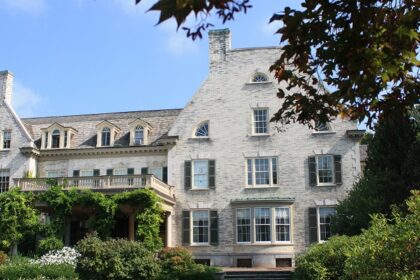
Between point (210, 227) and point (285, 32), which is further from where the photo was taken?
point (210, 227)

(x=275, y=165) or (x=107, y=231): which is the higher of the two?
(x=275, y=165)

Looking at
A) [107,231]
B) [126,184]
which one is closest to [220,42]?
[126,184]

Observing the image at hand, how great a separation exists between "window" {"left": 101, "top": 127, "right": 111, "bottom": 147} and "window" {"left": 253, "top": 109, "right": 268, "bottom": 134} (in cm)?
1014

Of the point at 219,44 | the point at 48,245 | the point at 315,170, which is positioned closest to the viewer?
the point at 48,245

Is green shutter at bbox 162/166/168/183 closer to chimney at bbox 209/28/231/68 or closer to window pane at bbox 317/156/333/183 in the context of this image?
chimney at bbox 209/28/231/68

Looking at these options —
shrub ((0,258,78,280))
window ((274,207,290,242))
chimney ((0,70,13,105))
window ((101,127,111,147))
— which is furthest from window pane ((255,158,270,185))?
chimney ((0,70,13,105))

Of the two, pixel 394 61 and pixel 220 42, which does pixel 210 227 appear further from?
pixel 394 61

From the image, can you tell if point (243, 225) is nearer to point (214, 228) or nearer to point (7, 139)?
point (214, 228)

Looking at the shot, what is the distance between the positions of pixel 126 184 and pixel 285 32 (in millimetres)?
26078

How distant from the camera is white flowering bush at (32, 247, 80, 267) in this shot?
23.9 metres

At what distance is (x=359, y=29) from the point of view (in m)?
4.91

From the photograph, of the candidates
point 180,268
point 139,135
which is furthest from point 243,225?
point 180,268

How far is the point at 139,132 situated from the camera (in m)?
36.1

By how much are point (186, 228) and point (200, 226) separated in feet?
2.90
